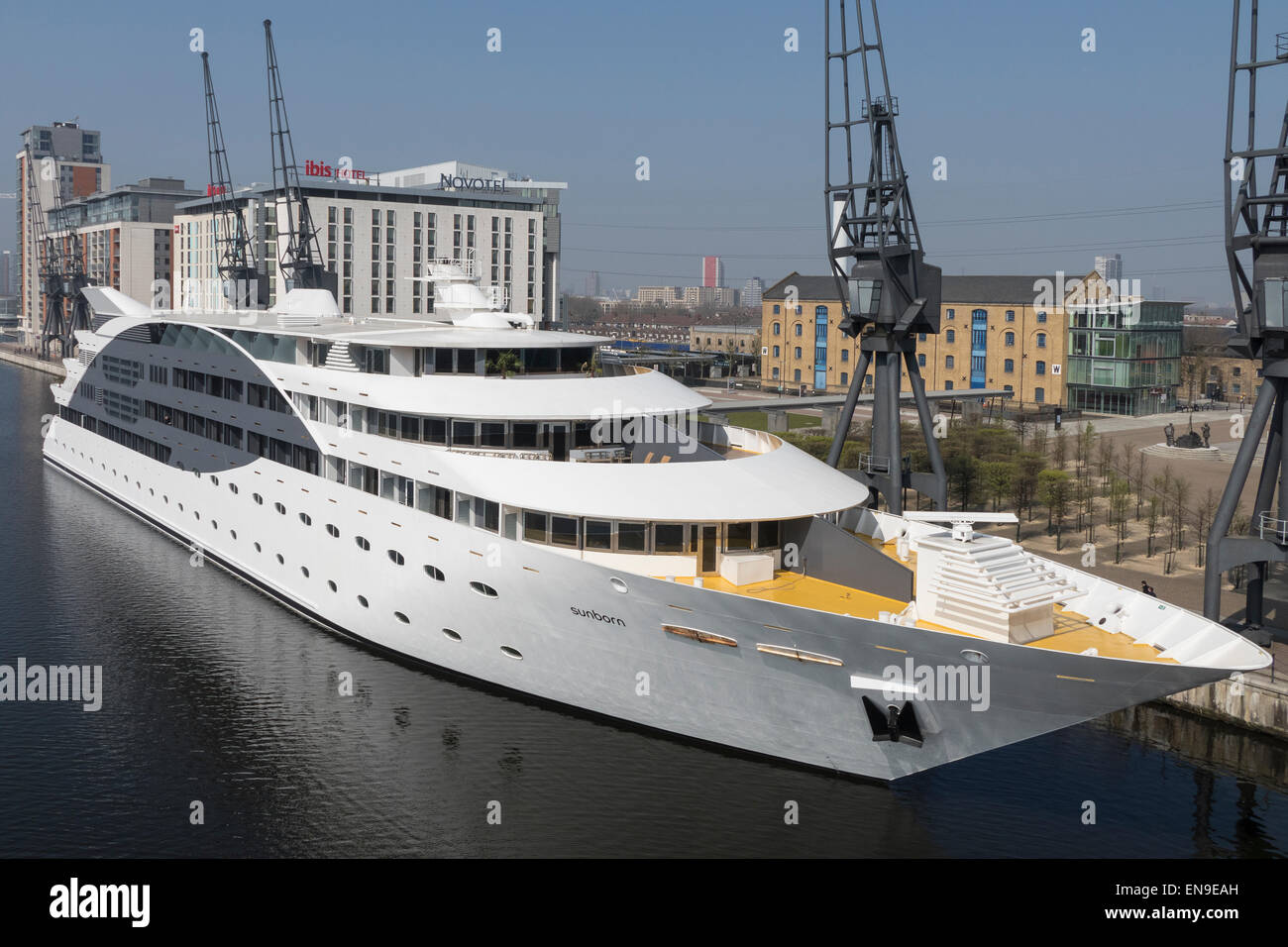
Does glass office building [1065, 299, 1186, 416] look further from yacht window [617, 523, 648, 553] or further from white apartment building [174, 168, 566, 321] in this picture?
yacht window [617, 523, 648, 553]

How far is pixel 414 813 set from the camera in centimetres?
1858

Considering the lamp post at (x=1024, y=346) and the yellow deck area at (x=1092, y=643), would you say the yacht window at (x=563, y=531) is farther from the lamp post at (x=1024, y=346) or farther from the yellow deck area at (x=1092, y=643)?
the lamp post at (x=1024, y=346)

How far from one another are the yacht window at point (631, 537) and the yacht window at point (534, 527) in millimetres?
1523

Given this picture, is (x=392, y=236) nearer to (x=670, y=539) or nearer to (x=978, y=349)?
(x=978, y=349)

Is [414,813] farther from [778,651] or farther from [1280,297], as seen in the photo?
[1280,297]

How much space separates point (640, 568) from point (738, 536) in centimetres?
197

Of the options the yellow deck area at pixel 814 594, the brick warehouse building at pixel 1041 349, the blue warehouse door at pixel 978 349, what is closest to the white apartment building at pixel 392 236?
the brick warehouse building at pixel 1041 349

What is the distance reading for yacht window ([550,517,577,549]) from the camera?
20766mm

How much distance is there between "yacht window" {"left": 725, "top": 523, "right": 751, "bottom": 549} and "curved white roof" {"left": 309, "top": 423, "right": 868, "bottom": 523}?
0.53 meters

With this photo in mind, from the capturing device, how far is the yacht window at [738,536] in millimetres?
20812

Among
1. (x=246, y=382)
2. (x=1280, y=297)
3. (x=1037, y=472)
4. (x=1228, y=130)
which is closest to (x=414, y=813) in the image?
(x=246, y=382)

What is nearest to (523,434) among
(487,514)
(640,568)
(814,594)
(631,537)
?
(487,514)

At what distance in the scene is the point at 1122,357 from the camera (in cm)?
6925

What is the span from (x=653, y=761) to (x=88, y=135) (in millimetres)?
214929
